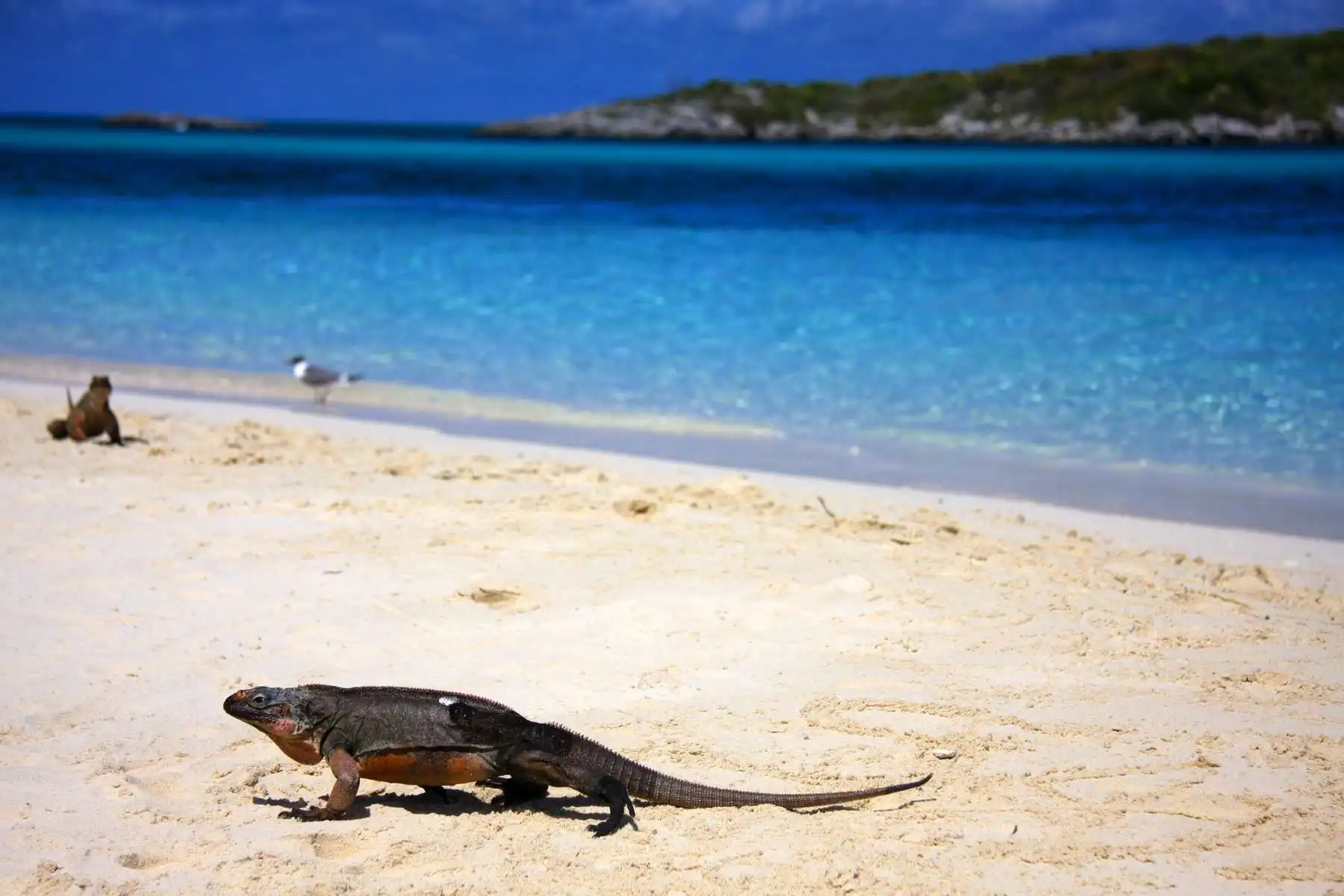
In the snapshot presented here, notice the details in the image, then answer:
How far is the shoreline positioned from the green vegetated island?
9940 cm

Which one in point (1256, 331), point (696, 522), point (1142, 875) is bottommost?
point (1142, 875)

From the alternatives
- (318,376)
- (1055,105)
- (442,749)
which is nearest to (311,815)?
(442,749)

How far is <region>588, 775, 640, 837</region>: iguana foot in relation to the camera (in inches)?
149

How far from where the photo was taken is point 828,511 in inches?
298

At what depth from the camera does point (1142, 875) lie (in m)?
3.66

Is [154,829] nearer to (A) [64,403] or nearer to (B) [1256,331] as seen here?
(A) [64,403]

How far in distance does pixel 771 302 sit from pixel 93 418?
10204 millimetres

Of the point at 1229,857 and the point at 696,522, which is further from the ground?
the point at 696,522

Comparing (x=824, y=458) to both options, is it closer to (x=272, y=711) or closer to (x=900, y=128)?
(x=272, y=711)

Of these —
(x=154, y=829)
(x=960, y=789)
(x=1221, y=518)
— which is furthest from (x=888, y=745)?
(x=1221, y=518)

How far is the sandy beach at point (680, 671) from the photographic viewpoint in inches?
146

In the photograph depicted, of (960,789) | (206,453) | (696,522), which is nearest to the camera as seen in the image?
(960,789)

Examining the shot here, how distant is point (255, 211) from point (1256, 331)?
22.6m

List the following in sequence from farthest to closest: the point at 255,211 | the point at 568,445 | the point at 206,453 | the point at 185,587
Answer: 1. the point at 255,211
2. the point at 568,445
3. the point at 206,453
4. the point at 185,587
